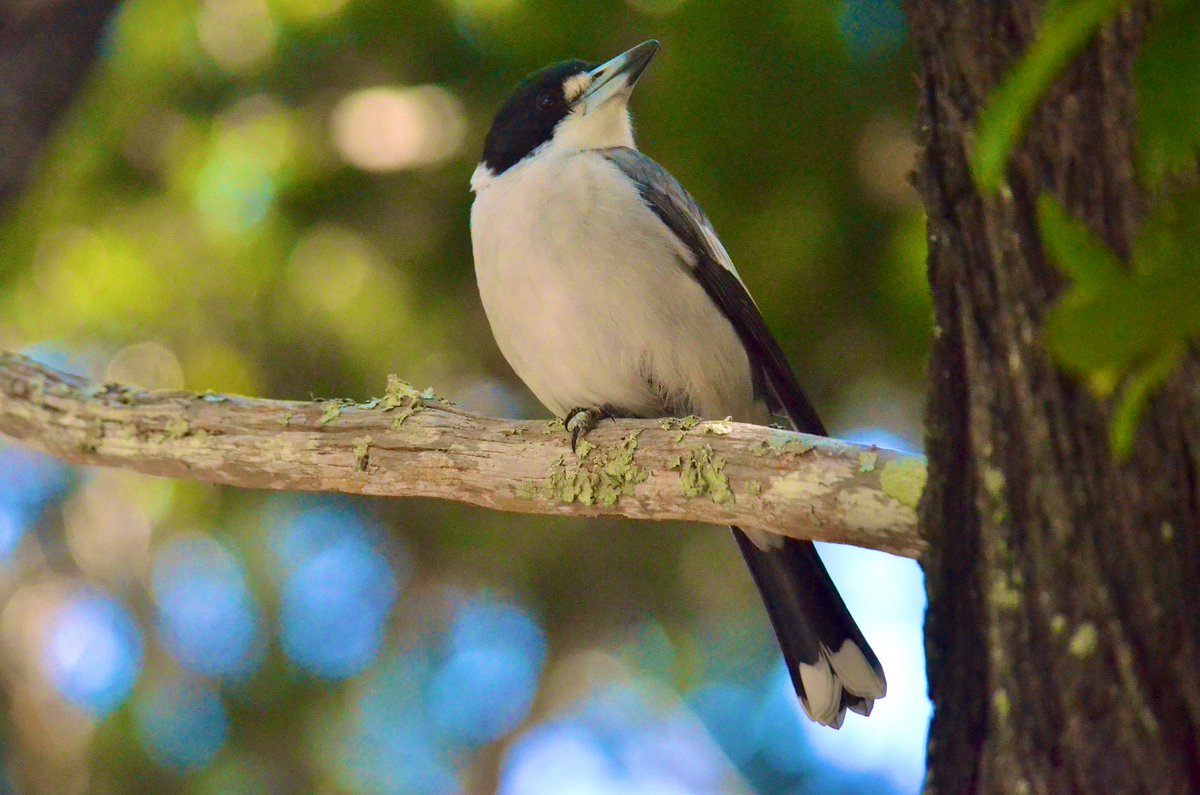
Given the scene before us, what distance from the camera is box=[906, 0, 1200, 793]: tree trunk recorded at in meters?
1.43

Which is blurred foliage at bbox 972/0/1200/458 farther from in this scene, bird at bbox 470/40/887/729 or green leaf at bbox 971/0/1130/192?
bird at bbox 470/40/887/729

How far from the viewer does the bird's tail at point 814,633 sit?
3311 mm

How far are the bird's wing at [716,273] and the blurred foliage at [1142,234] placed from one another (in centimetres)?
261

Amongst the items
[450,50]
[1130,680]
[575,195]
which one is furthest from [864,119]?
[1130,680]

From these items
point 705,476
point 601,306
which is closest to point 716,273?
point 601,306

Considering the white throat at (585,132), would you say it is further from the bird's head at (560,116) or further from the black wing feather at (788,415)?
the black wing feather at (788,415)

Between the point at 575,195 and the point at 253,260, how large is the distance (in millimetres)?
1869

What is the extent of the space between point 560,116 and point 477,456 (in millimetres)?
1685

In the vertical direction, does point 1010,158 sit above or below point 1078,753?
above

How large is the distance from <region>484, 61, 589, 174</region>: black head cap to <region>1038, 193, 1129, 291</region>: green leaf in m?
3.38

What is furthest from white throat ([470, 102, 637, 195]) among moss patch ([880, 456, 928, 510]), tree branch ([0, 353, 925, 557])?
moss patch ([880, 456, 928, 510])

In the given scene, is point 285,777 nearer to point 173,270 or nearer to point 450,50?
point 173,270

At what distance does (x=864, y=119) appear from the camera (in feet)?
14.1

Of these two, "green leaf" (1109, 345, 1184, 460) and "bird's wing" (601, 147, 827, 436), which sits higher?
"bird's wing" (601, 147, 827, 436)
